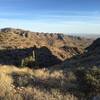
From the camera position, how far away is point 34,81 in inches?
451

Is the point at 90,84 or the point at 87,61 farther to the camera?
the point at 87,61

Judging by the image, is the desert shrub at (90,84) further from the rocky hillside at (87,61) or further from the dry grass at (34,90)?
the rocky hillside at (87,61)

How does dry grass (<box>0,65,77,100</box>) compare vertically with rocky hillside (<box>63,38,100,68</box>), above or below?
above

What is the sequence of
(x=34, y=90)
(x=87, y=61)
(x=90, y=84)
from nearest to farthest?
(x=34, y=90) → (x=90, y=84) → (x=87, y=61)

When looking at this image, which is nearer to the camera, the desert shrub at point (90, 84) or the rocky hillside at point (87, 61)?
the desert shrub at point (90, 84)

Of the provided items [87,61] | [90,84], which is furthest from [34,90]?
[87,61]

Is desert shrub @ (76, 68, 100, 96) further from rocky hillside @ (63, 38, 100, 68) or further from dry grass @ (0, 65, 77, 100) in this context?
rocky hillside @ (63, 38, 100, 68)

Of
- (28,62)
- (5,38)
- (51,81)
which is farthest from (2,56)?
(51,81)

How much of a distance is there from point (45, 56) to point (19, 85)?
241 ft

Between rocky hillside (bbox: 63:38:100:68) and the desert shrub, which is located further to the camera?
rocky hillside (bbox: 63:38:100:68)

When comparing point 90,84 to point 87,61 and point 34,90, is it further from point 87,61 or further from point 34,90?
point 87,61

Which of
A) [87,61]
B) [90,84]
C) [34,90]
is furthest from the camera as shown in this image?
[87,61]

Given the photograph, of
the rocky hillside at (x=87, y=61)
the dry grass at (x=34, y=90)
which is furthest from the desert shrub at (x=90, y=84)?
the rocky hillside at (x=87, y=61)

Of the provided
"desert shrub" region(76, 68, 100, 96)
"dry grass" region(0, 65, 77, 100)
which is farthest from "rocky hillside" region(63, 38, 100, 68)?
"dry grass" region(0, 65, 77, 100)
